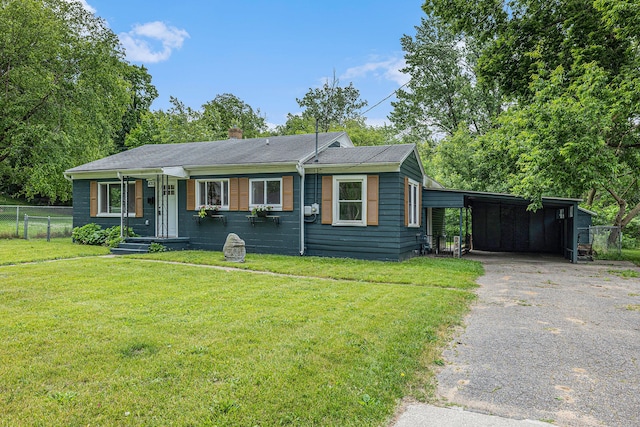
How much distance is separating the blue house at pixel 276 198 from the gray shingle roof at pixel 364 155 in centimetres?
3

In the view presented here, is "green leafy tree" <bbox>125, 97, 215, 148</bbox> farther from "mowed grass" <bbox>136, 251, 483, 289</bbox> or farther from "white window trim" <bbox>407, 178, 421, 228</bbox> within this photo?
"white window trim" <bbox>407, 178, 421, 228</bbox>

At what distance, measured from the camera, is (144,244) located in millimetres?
12164

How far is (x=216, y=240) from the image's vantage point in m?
12.8

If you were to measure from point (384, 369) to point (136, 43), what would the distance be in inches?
1214

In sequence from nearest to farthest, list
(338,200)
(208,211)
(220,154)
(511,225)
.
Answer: (338,200) < (208,211) < (220,154) < (511,225)

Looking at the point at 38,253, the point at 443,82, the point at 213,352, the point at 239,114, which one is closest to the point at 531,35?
the point at 443,82

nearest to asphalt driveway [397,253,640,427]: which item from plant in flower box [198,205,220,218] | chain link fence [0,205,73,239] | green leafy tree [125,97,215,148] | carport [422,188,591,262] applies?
plant in flower box [198,205,220,218]

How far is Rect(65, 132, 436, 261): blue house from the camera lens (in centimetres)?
1116

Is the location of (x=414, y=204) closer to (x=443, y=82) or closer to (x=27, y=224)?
(x=27, y=224)

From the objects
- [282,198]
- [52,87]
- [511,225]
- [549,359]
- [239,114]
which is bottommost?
[549,359]

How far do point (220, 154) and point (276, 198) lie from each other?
10.9ft

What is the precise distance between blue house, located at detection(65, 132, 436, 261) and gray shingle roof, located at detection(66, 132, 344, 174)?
61 mm

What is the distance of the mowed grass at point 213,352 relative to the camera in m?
2.60

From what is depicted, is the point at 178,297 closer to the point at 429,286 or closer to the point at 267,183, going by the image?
the point at 429,286
